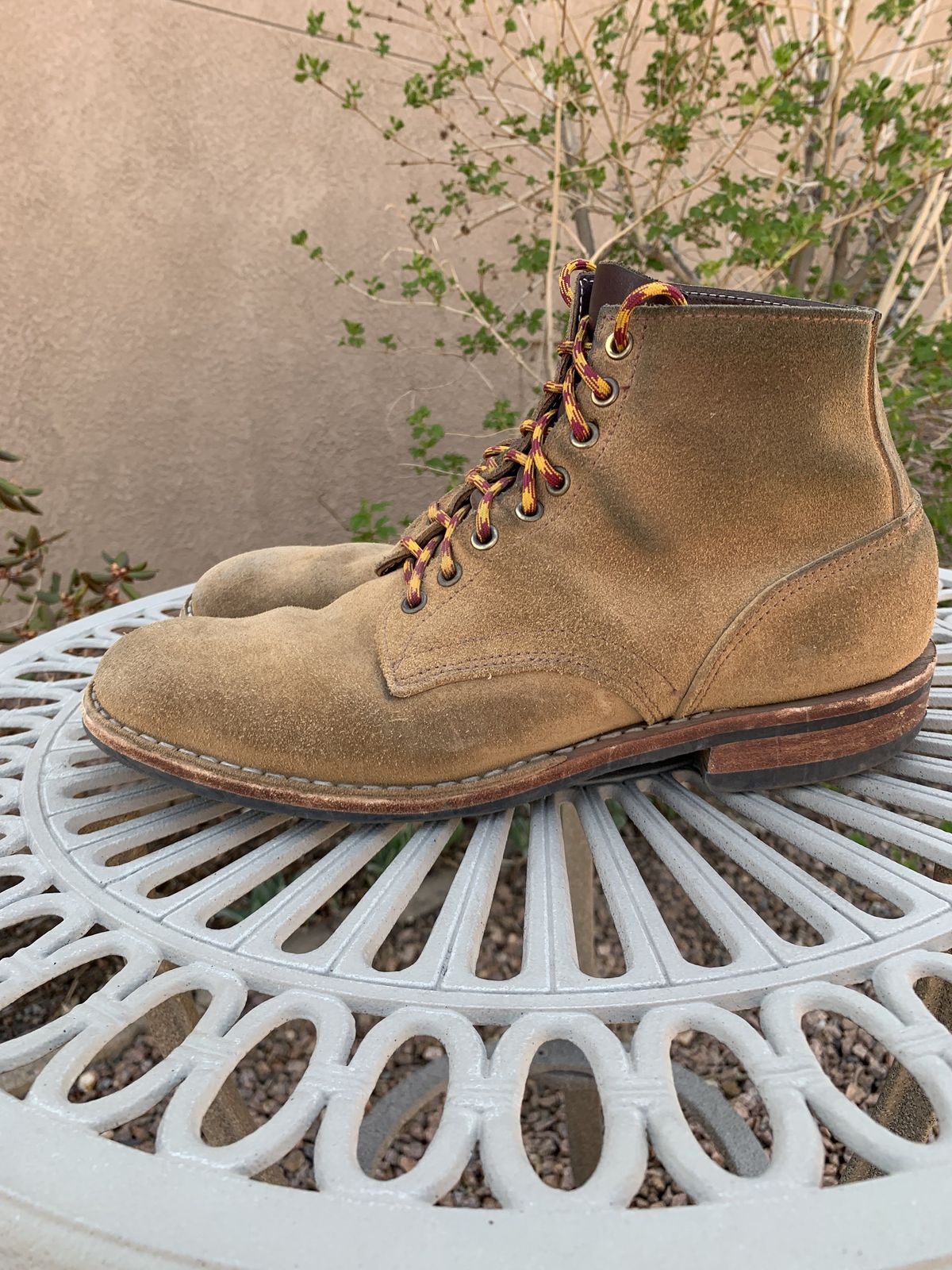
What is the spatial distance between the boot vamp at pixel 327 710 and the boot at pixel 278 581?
0.63 ft

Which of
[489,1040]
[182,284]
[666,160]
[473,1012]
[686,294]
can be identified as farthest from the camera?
[182,284]

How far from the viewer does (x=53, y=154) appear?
171cm

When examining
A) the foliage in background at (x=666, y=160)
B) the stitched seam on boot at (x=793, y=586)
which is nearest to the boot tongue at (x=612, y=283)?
the stitched seam on boot at (x=793, y=586)

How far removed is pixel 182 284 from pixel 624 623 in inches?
69.1

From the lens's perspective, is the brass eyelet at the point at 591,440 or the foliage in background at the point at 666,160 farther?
the foliage in background at the point at 666,160

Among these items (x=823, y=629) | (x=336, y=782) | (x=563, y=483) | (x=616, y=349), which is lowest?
(x=336, y=782)

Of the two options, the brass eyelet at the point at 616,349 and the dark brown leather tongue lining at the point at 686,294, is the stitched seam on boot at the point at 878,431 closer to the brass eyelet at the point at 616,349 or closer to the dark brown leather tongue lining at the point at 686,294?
the dark brown leather tongue lining at the point at 686,294

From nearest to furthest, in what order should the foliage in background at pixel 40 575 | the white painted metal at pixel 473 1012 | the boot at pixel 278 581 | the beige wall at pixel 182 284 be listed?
1. the white painted metal at pixel 473 1012
2. the boot at pixel 278 581
3. the foliage in background at pixel 40 575
4. the beige wall at pixel 182 284

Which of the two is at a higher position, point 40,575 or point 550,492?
point 550,492

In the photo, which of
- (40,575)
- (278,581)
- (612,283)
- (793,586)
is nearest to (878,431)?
(793,586)

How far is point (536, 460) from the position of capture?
67 cm

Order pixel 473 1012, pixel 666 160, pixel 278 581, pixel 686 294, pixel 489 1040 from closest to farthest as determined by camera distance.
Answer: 1. pixel 473 1012
2. pixel 686 294
3. pixel 278 581
4. pixel 489 1040
5. pixel 666 160

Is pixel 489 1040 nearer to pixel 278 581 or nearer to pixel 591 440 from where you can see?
pixel 278 581

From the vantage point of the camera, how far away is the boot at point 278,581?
0.85 m
